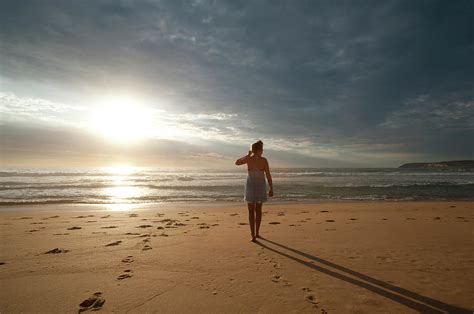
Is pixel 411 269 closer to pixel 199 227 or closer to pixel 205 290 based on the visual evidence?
pixel 205 290

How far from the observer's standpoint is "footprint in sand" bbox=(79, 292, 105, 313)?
118 inches

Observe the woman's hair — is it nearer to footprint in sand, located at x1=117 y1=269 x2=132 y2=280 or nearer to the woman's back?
the woman's back

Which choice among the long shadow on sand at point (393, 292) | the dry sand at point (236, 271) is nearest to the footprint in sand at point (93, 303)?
the dry sand at point (236, 271)

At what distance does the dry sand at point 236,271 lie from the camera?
3107mm

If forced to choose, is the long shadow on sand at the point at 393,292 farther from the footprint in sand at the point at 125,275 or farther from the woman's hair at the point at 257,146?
the footprint in sand at the point at 125,275

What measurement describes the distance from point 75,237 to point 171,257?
10.1 ft

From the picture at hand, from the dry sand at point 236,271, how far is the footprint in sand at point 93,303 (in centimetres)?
1

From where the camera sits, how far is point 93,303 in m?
3.09

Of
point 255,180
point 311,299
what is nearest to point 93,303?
point 311,299

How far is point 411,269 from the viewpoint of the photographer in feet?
13.7

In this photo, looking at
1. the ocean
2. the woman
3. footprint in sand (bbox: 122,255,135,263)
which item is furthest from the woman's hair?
the ocean

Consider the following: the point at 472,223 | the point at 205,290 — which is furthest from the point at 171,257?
the point at 472,223

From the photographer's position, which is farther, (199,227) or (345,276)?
(199,227)

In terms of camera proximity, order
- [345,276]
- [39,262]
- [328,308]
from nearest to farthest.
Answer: [328,308], [345,276], [39,262]
